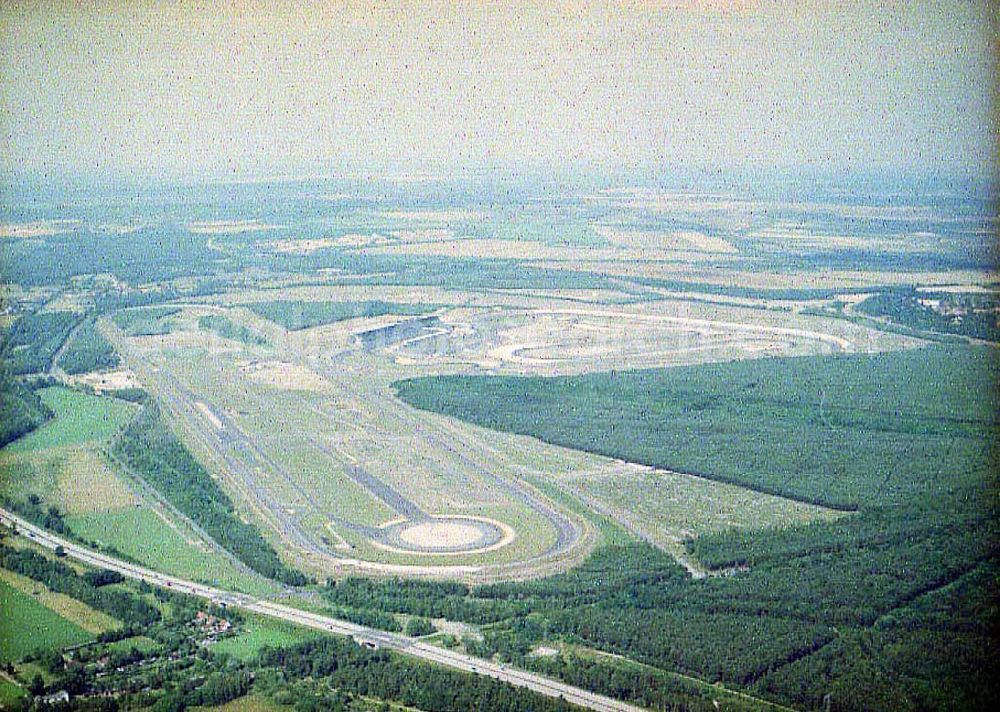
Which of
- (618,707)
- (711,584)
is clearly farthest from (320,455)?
(618,707)

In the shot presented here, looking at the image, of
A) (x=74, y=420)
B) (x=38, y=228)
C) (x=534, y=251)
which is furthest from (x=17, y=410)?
(x=534, y=251)

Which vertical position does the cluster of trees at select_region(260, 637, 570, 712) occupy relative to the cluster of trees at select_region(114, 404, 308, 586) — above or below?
below

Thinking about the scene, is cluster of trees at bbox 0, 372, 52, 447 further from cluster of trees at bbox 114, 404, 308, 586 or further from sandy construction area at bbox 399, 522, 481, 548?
sandy construction area at bbox 399, 522, 481, 548

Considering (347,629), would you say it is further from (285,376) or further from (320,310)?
(320,310)

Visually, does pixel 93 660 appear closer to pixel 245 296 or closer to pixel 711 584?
pixel 711 584

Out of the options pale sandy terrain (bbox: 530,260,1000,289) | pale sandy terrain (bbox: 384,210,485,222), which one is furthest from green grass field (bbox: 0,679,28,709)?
pale sandy terrain (bbox: 384,210,485,222)

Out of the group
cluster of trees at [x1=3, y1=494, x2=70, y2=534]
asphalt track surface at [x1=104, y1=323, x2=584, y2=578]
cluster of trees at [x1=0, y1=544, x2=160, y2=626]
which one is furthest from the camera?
cluster of trees at [x1=3, y1=494, x2=70, y2=534]
